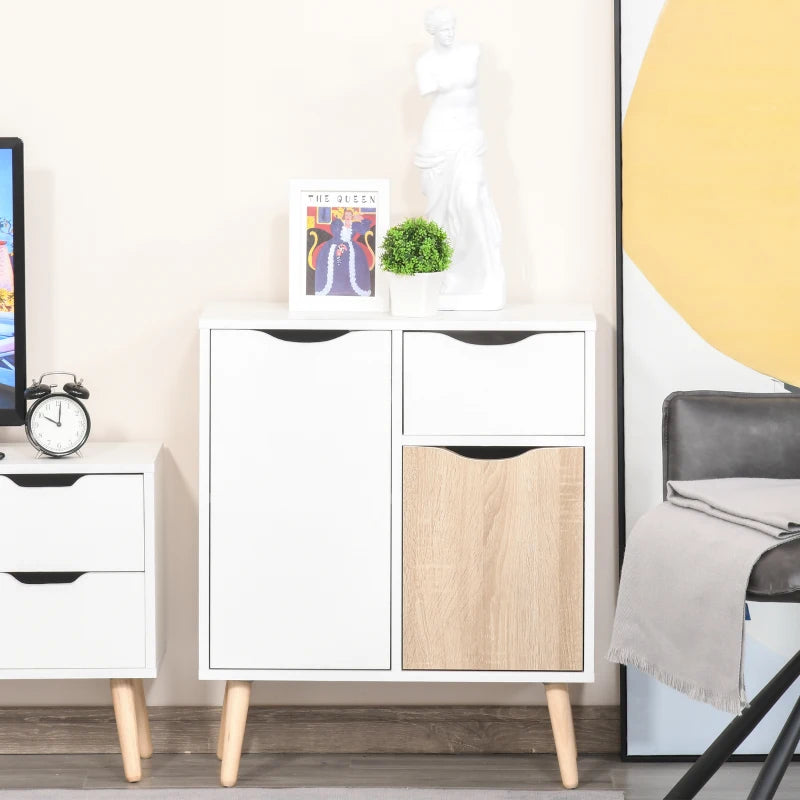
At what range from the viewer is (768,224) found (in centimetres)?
239

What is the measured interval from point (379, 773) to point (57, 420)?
1007 mm

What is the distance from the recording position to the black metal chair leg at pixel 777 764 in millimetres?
1851

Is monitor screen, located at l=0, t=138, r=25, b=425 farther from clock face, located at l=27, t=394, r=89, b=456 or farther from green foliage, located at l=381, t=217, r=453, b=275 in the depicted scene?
green foliage, located at l=381, t=217, r=453, b=275

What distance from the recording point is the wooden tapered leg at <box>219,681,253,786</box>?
2238mm

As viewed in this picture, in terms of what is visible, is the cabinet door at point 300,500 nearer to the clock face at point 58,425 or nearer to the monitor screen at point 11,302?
the clock face at point 58,425

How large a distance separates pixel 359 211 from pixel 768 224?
0.88 m

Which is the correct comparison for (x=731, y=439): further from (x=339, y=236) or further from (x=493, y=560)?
(x=339, y=236)

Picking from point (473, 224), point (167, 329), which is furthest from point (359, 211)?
point (167, 329)

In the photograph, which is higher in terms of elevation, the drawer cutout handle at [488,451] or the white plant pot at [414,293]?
the white plant pot at [414,293]

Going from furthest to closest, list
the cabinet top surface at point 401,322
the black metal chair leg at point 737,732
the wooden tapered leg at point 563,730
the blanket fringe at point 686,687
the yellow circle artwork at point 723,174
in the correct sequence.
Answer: the yellow circle artwork at point 723,174
the wooden tapered leg at point 563,730
the cabinet top surface at point 401,322
the black metal chair leg at point 737,732
the blanket fringe at point 686,687

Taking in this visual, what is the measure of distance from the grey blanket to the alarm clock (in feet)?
3.65

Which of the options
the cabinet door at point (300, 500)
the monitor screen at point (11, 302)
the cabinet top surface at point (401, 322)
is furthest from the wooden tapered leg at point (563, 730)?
the monitor screen at point (11, 302)

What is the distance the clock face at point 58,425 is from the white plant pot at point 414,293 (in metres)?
0.68

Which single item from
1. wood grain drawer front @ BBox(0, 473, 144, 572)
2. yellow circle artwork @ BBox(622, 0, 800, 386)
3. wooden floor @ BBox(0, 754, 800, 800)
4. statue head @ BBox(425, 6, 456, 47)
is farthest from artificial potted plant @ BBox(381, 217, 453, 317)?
wooden floor @ BBox(0, 754, 800, 800)
